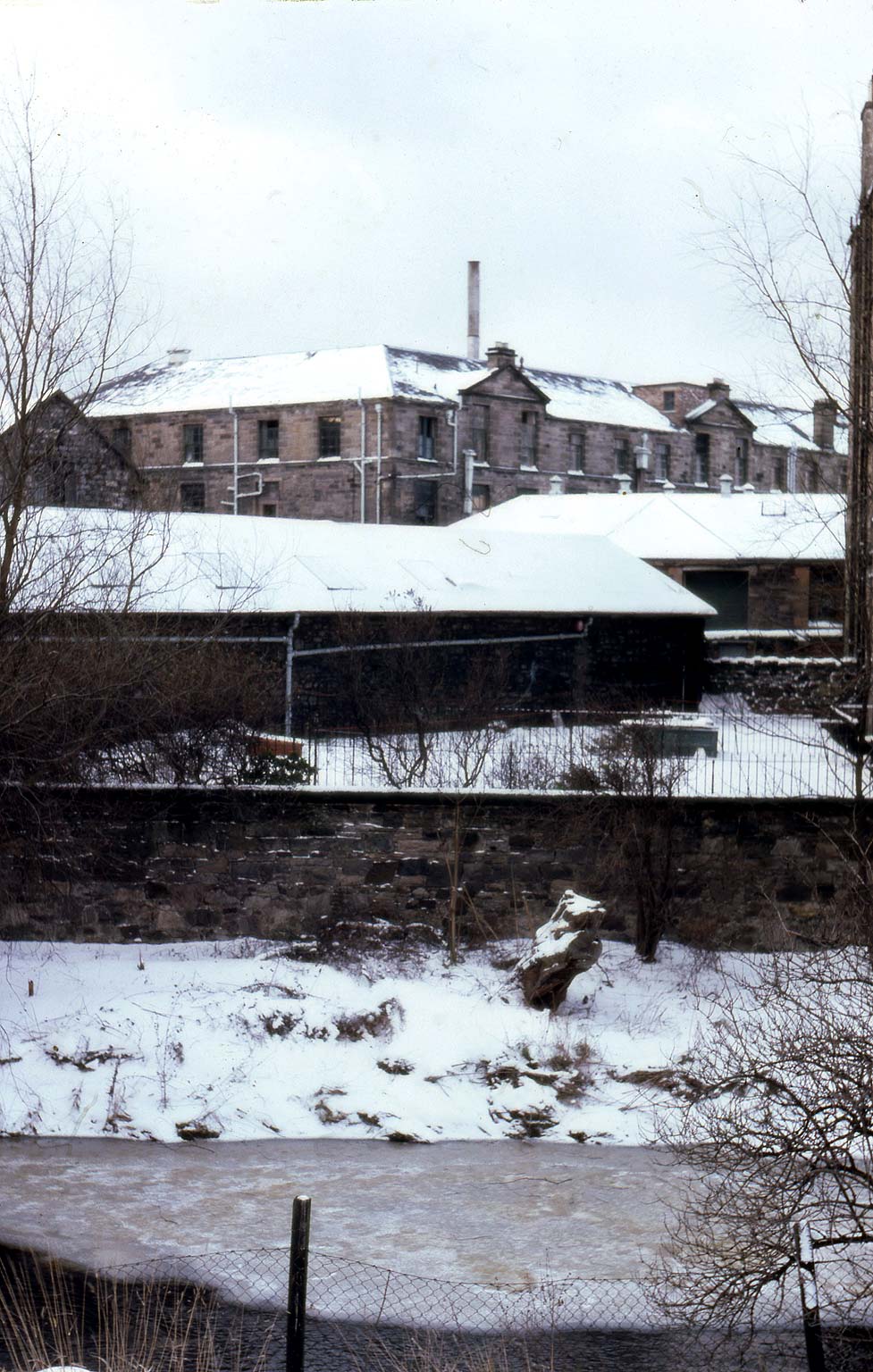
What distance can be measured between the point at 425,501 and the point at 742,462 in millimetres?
15631

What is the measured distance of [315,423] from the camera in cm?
4050

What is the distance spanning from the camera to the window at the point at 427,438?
133 feet

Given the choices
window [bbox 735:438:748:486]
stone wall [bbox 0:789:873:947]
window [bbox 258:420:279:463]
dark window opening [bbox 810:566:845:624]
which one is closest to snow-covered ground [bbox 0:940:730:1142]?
stone wall [bbox 0:789:873:947]

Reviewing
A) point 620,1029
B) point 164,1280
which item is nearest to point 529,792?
point 620,1029

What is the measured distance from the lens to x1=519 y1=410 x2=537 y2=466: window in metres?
43.5

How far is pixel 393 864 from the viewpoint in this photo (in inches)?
624

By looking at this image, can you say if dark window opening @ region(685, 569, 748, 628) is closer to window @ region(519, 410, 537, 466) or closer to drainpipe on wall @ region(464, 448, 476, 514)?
drainpipe on wall @ region(464, 448, 476, 514)

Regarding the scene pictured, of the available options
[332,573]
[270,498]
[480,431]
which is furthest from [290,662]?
[480,431]

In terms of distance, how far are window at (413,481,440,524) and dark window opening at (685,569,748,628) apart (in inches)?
367

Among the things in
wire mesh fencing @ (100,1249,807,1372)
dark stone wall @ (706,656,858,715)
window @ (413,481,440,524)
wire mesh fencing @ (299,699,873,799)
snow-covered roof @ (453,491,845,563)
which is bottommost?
wire mesh fencing @ (100,1249,807,1372)

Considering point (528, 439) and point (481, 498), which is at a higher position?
point (528, 439)

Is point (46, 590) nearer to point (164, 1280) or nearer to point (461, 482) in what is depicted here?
point (164, 1280)

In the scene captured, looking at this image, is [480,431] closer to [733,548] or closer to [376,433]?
[376,433]

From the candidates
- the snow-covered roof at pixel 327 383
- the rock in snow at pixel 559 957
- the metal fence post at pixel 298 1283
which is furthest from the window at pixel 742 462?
the metal fence post at pixel 298 1283
